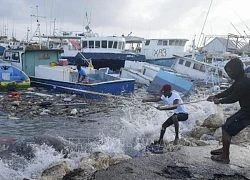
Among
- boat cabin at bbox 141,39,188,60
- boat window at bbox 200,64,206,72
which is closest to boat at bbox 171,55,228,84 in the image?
boat window at bbox 200,64,206,72

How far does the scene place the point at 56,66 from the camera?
2119cm

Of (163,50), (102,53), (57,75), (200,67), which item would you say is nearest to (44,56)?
(57,75)

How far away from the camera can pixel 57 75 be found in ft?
65.6

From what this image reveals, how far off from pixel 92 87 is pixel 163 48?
18186 millimetres

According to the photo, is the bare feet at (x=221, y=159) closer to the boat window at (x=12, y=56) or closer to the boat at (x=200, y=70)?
the boat window at (x=12, y=56)

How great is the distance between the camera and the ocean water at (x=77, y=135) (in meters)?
6.84

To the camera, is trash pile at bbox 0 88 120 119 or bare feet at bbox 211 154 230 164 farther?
trash pile at bbox 0 88 120 119

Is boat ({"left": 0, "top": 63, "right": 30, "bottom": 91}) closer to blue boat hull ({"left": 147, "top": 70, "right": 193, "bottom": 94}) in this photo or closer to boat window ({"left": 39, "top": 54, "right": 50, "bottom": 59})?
boat window ({"left": 39, "top": 54, "right": 50, "bottom": 59})

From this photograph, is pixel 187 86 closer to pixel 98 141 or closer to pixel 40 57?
pixel 40 57

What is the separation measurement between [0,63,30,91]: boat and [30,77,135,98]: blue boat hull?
1234 mm

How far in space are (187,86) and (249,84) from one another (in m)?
14.4

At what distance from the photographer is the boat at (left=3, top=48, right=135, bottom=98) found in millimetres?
18039

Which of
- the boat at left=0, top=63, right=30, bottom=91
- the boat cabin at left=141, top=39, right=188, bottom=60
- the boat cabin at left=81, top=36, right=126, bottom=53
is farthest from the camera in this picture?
the boat cabin at left=141, top=39, right=188, bottom=60

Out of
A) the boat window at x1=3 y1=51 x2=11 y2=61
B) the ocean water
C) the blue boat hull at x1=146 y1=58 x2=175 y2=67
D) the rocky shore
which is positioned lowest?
A: the ocean water
